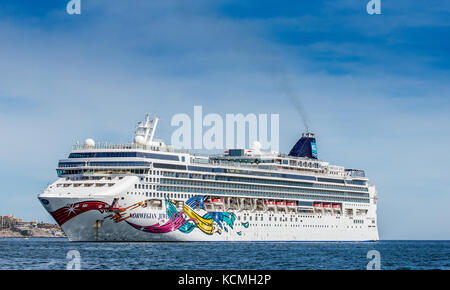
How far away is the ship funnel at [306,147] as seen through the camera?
111m

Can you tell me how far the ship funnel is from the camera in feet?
365

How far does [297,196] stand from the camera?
101 meters

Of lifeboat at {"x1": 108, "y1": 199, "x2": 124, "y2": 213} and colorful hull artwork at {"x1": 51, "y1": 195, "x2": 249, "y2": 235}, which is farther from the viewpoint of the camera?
lifeboat at {"x1": 108, "y1": 199, "x2": 124, "y2": 213}

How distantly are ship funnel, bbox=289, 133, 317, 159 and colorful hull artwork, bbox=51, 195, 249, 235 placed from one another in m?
25.7

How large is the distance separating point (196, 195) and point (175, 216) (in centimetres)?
545

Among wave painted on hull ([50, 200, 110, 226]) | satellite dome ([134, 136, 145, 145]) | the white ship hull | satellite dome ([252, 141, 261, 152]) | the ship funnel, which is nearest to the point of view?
wave painted on hull ([50, 200, 110, 226])

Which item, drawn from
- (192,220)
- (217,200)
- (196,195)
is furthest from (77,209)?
(217,200)

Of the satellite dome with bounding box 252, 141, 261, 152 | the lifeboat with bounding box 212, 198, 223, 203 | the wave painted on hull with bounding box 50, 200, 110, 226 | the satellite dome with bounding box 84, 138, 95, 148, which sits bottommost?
the wave painted on hull with bounding box 50, 200, 110, 226

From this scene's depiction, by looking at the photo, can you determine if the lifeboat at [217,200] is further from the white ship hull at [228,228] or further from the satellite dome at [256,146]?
the satellite dome at [256,146]

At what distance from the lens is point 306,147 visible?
366 feet

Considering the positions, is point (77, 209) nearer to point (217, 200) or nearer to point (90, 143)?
point (90, 143)

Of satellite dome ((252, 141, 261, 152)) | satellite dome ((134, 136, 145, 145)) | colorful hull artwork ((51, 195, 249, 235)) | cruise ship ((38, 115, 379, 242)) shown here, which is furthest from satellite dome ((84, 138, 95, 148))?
satellite dome ((252, 141, 261, 152))

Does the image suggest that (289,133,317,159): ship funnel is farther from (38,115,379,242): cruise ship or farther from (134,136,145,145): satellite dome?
(134,136,145,145): satellite dome
